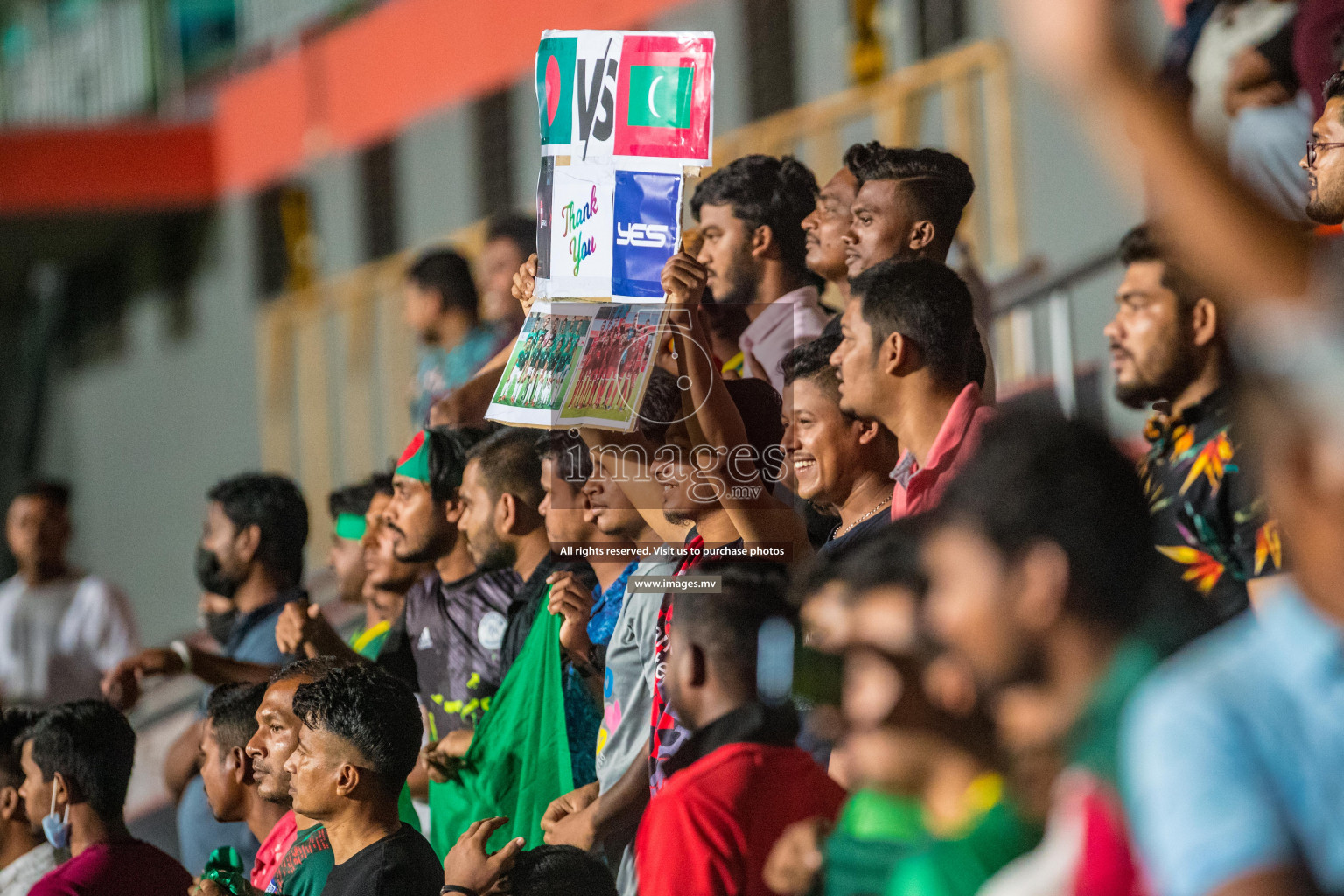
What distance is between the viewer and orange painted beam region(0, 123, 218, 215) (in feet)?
44.2

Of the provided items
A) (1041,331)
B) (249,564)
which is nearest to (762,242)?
(249,564)

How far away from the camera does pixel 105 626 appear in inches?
285

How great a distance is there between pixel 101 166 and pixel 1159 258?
449 inches

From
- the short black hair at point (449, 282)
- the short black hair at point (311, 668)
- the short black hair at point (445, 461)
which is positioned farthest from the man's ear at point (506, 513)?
the short black hair at point (449, 282)

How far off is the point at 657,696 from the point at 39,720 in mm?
1995

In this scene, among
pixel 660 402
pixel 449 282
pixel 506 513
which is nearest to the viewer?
pixel 660 402

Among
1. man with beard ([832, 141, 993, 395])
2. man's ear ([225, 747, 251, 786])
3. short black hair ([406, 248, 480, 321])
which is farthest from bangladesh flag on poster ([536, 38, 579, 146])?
short black hair ([406, 248, 480, 321])

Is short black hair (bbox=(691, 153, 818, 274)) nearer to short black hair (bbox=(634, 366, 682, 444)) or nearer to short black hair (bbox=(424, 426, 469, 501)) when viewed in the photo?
short black hair (bbox=(424, 426, 469, 501))

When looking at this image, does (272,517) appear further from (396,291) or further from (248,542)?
(396,291)

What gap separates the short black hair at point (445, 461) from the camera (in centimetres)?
475

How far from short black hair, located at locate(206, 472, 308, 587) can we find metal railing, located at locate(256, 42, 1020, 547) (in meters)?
3.11

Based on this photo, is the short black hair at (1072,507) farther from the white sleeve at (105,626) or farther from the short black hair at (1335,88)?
the white sleeve at (105,626)

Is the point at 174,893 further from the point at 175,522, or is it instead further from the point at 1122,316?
the point at 175,522

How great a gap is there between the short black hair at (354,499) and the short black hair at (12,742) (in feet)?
4.05
